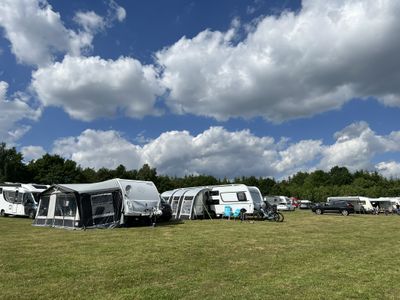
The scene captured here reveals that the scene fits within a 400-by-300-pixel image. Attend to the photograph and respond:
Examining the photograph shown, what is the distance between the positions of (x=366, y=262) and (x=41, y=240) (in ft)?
34.5

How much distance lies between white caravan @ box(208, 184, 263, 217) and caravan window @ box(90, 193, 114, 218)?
955cm

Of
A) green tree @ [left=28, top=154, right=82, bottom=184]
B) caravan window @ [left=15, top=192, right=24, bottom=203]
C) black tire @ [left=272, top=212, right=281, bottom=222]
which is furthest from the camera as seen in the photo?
green tree @ [left=28, top=154, right=82, bottom=184]

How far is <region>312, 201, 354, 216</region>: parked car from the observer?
113 ft

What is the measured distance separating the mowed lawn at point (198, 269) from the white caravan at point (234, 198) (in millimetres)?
11897

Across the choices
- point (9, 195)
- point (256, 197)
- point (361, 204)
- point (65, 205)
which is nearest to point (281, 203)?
point (361, 204)

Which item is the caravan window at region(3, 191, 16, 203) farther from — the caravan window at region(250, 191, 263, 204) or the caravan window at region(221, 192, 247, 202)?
the caravan window at region(250, 191, 263, 204)

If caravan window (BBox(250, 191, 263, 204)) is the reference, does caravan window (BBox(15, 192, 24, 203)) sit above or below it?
above

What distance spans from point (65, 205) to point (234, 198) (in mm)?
11357

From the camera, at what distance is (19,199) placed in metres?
27.5

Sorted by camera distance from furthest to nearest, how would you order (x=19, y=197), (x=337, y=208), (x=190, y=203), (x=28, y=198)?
(x=337, y=208)
(x=19, y=197)
(x=28, y=198)
(x=190, y=203)

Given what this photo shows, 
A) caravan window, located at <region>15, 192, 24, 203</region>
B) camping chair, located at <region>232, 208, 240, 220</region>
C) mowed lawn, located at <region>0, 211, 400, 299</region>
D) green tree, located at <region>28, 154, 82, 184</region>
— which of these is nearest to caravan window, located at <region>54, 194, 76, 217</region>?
mowed lawn, located at <region>0, 211, 400, 299</region>

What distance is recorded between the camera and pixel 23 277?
305 inches

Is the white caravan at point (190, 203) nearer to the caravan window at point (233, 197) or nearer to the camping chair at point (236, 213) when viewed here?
the caravan window at point (233, 197)

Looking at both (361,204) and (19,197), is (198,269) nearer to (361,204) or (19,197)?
(19,197)
